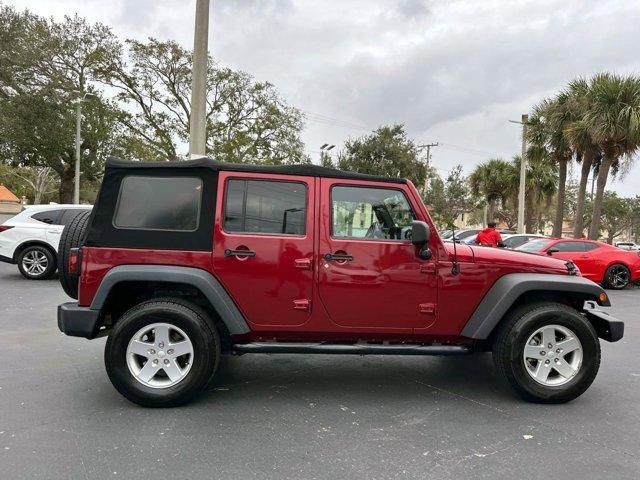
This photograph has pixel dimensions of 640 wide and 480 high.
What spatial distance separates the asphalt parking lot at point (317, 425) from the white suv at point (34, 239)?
230 inches

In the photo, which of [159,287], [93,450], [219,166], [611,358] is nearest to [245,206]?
[219,166]

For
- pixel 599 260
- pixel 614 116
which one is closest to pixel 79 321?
pixel 599 260

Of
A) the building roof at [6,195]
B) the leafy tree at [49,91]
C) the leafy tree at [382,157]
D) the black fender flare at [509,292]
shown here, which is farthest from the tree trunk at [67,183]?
the building roof at [6,195]

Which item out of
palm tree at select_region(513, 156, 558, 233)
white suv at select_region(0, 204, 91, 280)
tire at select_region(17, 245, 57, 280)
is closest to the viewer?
white suv at select_region(0, 204, 91, 280)

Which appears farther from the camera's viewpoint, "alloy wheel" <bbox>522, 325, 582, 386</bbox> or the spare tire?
the spare tire

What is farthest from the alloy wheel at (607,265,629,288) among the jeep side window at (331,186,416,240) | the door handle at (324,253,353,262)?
the door handle at (324,253,353,262)

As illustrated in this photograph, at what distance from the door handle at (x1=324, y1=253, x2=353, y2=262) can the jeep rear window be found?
1081 millimetres

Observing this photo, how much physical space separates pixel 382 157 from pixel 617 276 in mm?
22785

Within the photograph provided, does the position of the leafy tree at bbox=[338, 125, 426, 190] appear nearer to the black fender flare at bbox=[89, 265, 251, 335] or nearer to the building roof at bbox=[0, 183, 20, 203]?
the black fender flare at bbox=[89, 265, 251, 335]

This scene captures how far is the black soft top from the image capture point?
3.87m

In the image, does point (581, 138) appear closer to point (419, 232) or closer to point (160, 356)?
point (419, 232)

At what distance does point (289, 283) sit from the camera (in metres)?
3.83

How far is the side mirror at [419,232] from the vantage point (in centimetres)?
370

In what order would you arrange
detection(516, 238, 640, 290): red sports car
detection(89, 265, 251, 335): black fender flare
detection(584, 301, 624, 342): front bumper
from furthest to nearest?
detection(516, 238, 640, 290): red sports car
detection(584, 301, 624, 342): front bumper
detection(89, 265, 251, 335): black fender flare
